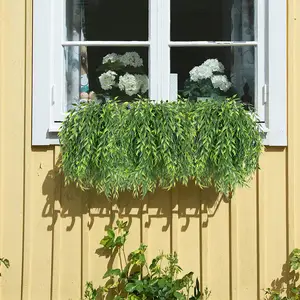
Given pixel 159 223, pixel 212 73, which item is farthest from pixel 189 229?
pixel 212 73

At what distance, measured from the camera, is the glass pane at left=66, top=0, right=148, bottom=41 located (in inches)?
159

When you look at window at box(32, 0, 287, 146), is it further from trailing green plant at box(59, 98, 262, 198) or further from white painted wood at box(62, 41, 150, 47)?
trailing green plant at box(59, 98, 262, 198)

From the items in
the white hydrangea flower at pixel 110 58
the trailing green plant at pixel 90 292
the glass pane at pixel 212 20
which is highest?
the glass pane at pixel 212 20

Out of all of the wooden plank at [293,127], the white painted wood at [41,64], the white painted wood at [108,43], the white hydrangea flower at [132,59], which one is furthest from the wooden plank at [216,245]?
the white painted wood at [41,64]

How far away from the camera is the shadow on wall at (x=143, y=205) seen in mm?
3854

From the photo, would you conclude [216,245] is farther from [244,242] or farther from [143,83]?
[143,83]

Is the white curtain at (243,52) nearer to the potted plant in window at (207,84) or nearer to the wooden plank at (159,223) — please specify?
the potted plant in window at (207,84)

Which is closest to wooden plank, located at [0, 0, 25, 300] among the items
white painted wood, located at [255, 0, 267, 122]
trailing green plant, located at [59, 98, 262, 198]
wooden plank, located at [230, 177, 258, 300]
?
trailing green plant, located at [59, 98, 262, 198]

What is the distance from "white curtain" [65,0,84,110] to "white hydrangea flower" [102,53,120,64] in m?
0.17

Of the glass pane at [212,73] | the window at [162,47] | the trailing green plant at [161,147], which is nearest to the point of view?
the trailing green plant at [161,147]

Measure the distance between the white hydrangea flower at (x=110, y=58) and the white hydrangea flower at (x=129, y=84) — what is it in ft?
0.45

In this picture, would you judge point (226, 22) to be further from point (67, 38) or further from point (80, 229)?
point (80, 229)

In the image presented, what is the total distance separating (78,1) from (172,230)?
1.65 meters

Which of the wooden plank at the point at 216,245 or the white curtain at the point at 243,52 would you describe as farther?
the white curtain at the point at 243,52
